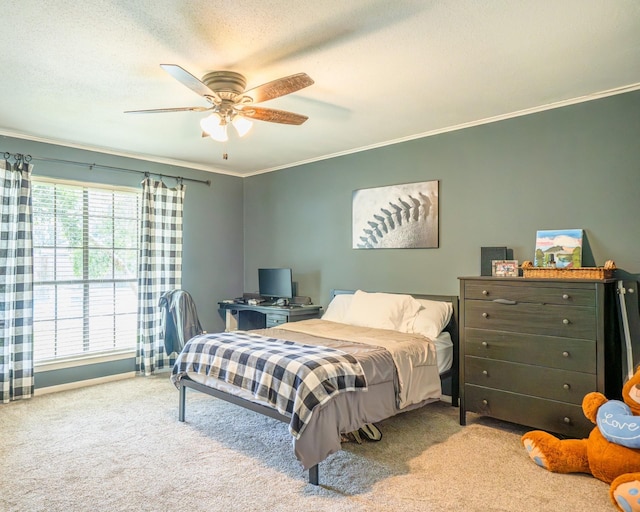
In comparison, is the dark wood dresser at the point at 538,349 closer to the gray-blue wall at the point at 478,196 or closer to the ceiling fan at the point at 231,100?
the gray-blue wall at the point at 478,196

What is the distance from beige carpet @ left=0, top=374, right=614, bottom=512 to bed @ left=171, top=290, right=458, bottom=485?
0.77 ft

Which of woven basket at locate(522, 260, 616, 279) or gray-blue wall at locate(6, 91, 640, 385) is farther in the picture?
gray-blue wall at locate(6, 91, 640, 385)

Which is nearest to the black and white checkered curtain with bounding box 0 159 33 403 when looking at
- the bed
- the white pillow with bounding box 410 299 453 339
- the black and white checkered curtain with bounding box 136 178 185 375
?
the black and white checkered curtain with bounding box 136 178 185 375

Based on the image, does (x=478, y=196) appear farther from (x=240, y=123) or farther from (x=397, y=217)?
(x=240, y=123)

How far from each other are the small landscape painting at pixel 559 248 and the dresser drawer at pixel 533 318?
1.62 feet

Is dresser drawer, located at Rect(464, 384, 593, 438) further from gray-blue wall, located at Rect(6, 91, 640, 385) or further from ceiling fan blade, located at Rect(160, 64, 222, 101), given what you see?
ceiling fan blade, located at Rect(160, 64, 222, 101)

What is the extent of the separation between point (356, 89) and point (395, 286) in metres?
2.12

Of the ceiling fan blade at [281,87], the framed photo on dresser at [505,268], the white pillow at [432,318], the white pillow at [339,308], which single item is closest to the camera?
the ceiling fan blade at [281,87]

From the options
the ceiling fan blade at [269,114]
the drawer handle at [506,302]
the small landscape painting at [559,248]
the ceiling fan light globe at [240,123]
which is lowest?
the drawer handle at [506,302]

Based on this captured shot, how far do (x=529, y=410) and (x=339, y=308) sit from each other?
2034mm

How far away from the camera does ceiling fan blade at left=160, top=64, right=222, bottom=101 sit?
229 centimetres

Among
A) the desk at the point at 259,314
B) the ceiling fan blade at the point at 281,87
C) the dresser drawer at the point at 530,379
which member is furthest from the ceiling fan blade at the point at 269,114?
the desk at the point at 259,314

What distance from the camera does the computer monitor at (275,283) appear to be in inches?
208

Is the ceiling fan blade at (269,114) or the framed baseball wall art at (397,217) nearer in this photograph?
the ceiling fan blade at (269,114)
